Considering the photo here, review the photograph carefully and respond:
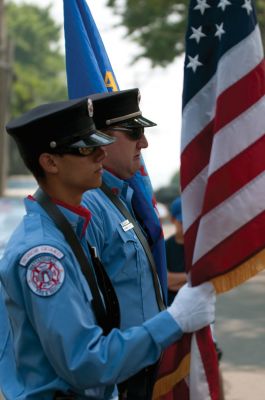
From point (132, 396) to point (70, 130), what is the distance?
937mm

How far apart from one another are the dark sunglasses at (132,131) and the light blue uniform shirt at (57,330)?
2.48ft

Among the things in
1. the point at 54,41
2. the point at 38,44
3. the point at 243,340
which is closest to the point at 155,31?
the point at 243,340

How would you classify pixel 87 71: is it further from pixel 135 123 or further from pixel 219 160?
pixel 219 160

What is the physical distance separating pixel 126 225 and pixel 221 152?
0.60 meters

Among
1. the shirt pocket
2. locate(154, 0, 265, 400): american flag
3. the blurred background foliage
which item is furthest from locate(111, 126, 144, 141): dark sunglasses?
the blurred background foliage

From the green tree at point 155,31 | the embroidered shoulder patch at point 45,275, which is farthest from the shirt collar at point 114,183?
the green tree at point 155,31

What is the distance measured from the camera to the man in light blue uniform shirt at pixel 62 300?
2.70 metres

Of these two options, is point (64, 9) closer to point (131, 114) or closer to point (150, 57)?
point (131, 114)

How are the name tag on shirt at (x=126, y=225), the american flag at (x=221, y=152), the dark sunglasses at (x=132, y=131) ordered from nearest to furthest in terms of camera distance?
1. the american flag at (x=221, y=152)
2. the name tag on shirt at (x=126, y=225)
3. the dark sunglasses at (x=132, y=131)

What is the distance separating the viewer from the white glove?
2.74 metres

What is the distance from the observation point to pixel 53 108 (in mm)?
2918

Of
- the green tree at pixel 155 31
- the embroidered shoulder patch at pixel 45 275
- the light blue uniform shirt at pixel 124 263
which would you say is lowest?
the green tree at pixel 155 31

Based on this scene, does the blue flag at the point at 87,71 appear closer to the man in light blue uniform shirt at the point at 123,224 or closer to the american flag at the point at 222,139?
the man in light blue uniform shirt at the point at 123,224

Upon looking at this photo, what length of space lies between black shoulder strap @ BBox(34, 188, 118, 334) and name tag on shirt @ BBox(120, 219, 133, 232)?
0.48 metres
